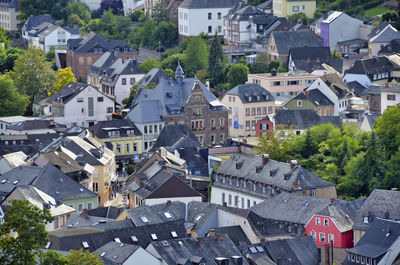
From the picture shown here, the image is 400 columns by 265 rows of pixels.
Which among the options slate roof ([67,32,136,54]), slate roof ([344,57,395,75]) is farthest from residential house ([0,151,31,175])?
slate roof ([67,32,136,54])

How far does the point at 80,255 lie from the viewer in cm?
6112

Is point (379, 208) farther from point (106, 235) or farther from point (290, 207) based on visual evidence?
point (106, 235)

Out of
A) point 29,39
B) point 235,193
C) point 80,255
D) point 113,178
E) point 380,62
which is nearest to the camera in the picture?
point 80,255

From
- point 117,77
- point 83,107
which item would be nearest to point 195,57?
point 117,77

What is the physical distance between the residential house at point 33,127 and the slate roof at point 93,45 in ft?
99.6

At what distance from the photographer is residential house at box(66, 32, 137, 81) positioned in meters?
142

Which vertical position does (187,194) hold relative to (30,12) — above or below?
below

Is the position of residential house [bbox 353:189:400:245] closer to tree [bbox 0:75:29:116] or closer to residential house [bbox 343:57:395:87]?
residential house [bbox 343:57:395:87]

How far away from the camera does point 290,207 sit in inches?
3204

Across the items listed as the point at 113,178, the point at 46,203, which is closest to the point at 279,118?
the point at 113,178

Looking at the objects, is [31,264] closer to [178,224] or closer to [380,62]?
[178,224]

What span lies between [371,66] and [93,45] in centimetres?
3397

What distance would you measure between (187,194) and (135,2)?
9744 centimetres

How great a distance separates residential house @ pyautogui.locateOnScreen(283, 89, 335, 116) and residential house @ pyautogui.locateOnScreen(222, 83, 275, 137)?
190cm
